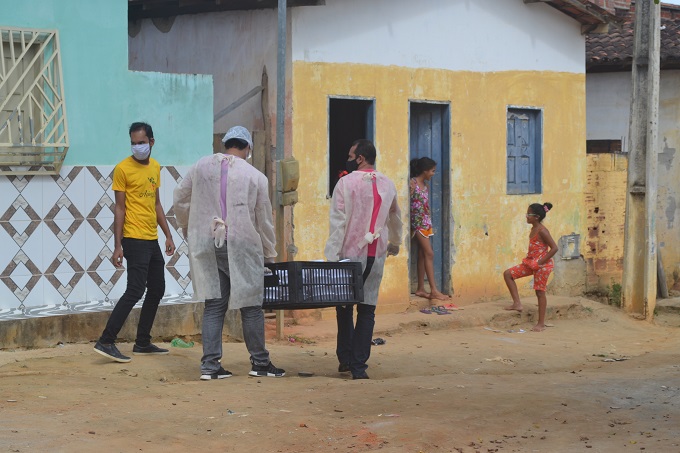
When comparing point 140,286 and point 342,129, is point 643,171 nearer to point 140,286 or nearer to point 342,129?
point 342,129

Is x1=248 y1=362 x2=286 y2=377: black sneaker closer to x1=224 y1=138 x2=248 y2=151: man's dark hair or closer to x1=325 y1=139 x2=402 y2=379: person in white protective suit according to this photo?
x1=325 y1=139 x2=402 y2=379: person in white protective suit

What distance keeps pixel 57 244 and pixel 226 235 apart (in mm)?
2011

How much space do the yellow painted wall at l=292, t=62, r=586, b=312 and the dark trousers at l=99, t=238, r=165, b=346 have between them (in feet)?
10.9

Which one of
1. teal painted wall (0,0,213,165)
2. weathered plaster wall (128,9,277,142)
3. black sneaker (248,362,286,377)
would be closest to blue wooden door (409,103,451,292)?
weathered plaster wall (128,9,277,142)

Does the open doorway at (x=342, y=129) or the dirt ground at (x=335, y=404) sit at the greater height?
the open doorway at (x=342, y=129)

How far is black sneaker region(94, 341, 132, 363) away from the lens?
28.4ft

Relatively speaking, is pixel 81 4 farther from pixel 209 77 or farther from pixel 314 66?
pixel 314 66

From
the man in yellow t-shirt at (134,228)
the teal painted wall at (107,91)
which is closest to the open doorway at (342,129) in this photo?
the teal painted wall at (107,91)

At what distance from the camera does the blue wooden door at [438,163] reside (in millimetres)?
13719

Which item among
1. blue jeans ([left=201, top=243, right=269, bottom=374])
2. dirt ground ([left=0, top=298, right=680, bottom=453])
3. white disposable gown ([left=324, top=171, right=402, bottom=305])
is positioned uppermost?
white disposable gown ([left=324, top=171, right=402, bottom=305])

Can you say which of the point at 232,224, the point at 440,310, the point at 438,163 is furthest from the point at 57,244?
the point at 438,163

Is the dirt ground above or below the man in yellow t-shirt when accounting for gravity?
below

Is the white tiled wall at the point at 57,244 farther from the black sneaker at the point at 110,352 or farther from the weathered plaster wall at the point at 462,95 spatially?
the weathered plaster wall at the point at 462,95

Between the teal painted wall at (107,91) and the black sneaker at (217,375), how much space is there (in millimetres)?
2395
